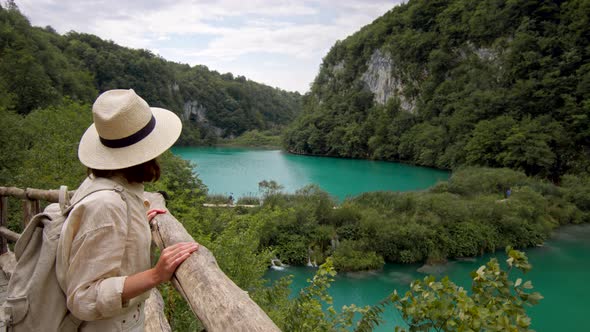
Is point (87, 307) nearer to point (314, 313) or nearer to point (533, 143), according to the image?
point (314, 313)

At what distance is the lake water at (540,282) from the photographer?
12.1 m

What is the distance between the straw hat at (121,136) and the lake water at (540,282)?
33.0ft

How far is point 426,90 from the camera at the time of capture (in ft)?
173

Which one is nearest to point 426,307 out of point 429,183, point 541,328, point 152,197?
point 152,197

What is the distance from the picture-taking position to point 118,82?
71375mm

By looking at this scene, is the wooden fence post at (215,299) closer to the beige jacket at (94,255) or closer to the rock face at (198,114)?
the beige jacket at (94,255)

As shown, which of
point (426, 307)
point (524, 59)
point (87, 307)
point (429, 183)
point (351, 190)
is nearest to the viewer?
point (87, 307)

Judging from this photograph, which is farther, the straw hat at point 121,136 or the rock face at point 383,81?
the rock face at point 383,81

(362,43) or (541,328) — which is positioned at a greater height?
(362,43)

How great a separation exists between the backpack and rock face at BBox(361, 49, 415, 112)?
57233 mm

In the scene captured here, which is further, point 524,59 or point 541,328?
point 524,59

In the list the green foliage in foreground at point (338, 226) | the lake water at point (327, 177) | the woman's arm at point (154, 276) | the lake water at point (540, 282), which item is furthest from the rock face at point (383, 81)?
the woman's arm at point (154, 276)

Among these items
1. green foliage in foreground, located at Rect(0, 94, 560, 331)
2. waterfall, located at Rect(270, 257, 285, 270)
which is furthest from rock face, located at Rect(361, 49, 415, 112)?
waterfall, located at Rect(270, 257, 285, 270)

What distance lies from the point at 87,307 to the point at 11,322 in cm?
24
